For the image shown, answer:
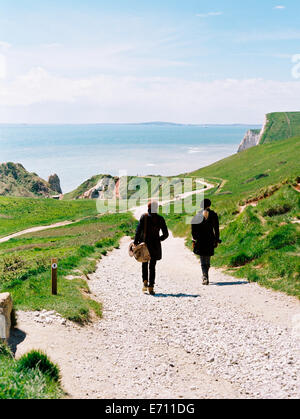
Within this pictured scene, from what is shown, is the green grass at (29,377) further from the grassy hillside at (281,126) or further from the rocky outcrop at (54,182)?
the grassy hillside at (281,126)

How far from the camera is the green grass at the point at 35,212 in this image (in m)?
65.2

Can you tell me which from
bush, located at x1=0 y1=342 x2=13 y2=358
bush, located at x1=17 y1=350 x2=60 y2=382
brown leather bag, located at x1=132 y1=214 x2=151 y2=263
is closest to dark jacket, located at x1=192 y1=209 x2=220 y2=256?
brown leather bag, located at x1=132 y1=214 x2=151 y2=263

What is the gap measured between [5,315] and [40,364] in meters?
1.82

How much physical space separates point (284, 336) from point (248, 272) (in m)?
6.52

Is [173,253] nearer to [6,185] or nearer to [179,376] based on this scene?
[179,376]

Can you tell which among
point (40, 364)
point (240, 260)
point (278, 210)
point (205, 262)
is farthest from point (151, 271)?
point (278, 210)

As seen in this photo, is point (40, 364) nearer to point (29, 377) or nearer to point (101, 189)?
point (29, 377)

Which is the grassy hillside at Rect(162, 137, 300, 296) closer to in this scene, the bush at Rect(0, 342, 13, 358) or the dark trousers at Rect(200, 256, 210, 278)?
the dark trousers at Rect(200, 256, 210, 278)

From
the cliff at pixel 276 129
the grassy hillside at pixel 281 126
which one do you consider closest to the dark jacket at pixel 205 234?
the cliff at pixel 276 129

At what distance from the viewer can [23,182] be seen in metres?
127

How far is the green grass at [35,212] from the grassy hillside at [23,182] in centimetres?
3108

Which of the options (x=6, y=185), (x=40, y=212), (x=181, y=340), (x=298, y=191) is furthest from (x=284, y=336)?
(x=6, y=185)

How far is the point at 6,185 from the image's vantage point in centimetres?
11431

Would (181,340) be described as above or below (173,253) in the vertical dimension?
above
